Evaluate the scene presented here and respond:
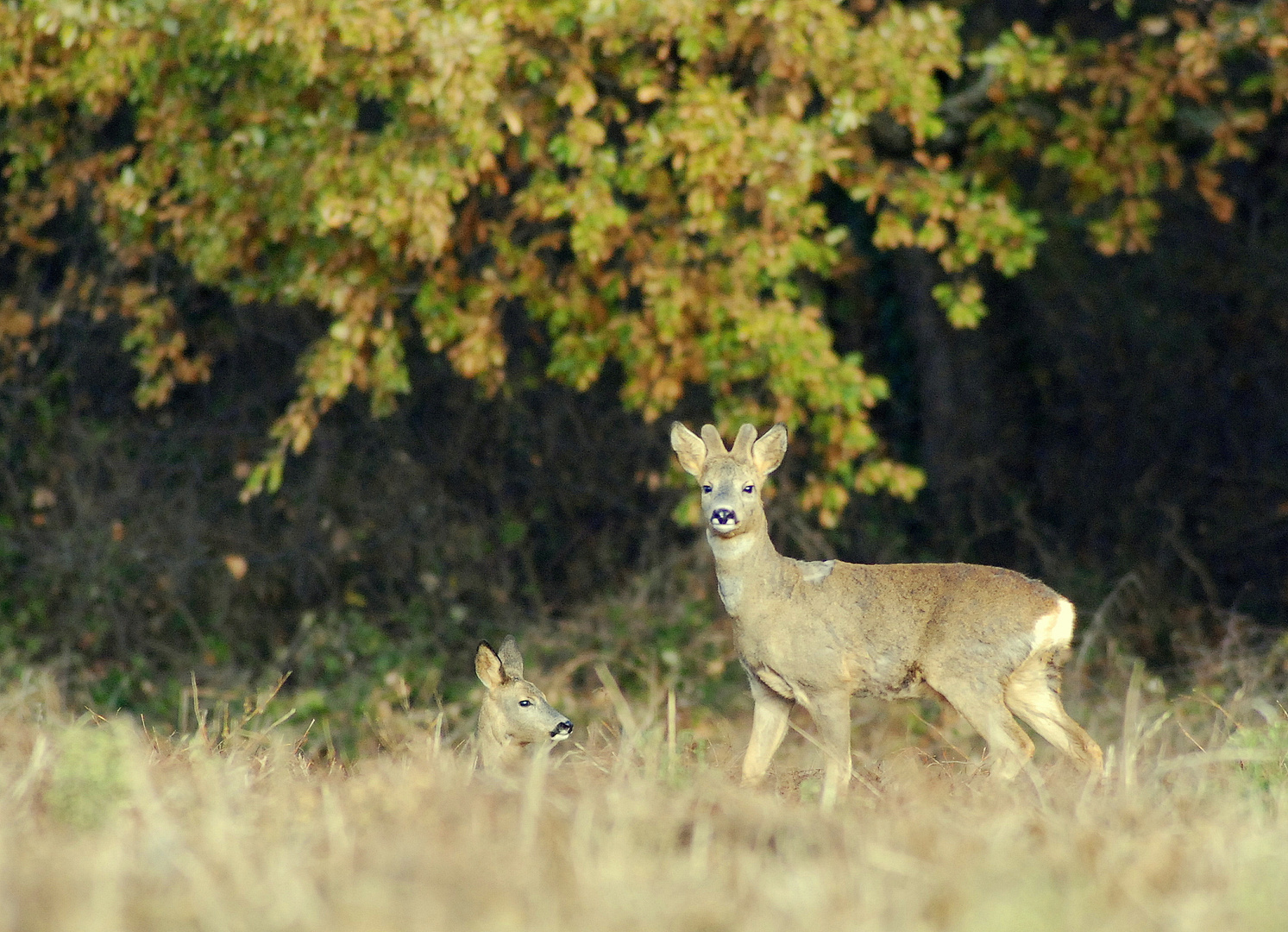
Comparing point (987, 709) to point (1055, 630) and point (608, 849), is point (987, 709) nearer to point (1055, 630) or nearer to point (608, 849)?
point (1055, 630)

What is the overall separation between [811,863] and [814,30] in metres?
5.34

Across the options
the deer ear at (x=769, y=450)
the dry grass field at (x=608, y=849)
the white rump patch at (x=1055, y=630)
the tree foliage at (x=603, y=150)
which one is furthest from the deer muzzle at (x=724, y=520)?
the tree foliage at (x=603, y=150)

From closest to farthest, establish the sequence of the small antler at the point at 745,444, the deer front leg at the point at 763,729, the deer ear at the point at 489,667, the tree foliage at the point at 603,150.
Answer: the deer front leg at the point at 763,729 < the deer ear at the point at 489,667 < the small antler at the point at 745,444 < the tree foliage at the point at 603,150

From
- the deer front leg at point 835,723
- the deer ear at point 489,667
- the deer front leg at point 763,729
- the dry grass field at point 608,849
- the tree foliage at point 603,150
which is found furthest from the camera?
the tree foliage at point 603,150

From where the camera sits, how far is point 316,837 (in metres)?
3.78

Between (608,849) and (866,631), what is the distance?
265cm

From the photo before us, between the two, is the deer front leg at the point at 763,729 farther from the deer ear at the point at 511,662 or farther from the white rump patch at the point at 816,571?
the deer ear at the point at 511,662

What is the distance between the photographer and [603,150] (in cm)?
837

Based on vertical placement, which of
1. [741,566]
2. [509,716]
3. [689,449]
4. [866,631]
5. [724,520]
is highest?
[689,449]

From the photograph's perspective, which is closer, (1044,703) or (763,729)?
(763,729)

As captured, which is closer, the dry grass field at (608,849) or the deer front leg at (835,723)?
the dry grass field at (608,849)

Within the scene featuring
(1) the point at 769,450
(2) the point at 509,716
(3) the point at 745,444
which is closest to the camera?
(2) the point at 509,716

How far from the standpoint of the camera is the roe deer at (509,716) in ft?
19.1

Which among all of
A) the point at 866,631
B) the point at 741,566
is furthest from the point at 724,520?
the point at 866,631
